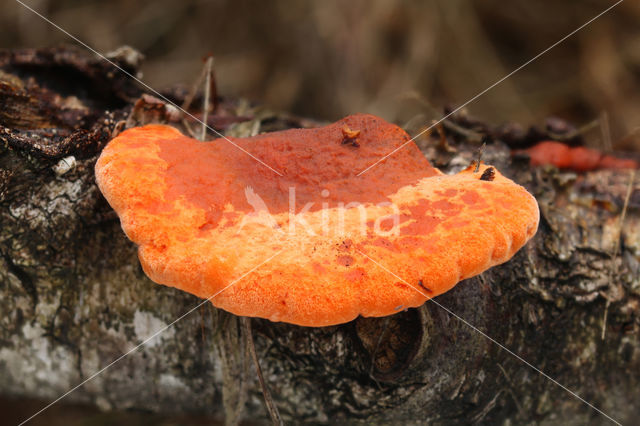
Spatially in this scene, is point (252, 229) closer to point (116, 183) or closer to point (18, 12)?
point (116, 183)

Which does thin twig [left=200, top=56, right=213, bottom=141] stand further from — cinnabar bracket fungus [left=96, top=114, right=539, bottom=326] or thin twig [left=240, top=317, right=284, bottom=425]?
thin twig [left=240, top=317, right=284, bottom=425]

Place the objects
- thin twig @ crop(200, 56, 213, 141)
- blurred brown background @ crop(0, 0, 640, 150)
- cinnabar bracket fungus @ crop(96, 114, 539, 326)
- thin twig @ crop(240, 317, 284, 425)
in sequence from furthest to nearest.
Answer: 1. blurred brown background @ crop(0, 0, 640, 150)
2. thin twig @ crop(200, 56, 213, 141)
3. thin twig @ crop(240, 317, 284, 425)
4. cinnabar bracket fungus @ crop(96, 114, 539, 326)

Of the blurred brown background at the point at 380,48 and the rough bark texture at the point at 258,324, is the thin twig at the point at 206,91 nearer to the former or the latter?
the rough bark texture at the point at 258,324

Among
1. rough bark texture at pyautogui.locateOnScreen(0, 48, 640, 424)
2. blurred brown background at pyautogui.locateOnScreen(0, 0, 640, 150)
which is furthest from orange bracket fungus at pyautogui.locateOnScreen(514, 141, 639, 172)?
blurred brown background at pyautogui.locateOnScreen(0, 0, 640, 150)

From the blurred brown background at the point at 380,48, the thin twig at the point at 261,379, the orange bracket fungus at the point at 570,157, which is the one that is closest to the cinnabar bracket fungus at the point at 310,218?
the thin twig at the point at 261,379

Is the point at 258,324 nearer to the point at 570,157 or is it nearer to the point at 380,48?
the point at 570,157

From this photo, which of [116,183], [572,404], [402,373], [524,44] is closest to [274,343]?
[402,373]
